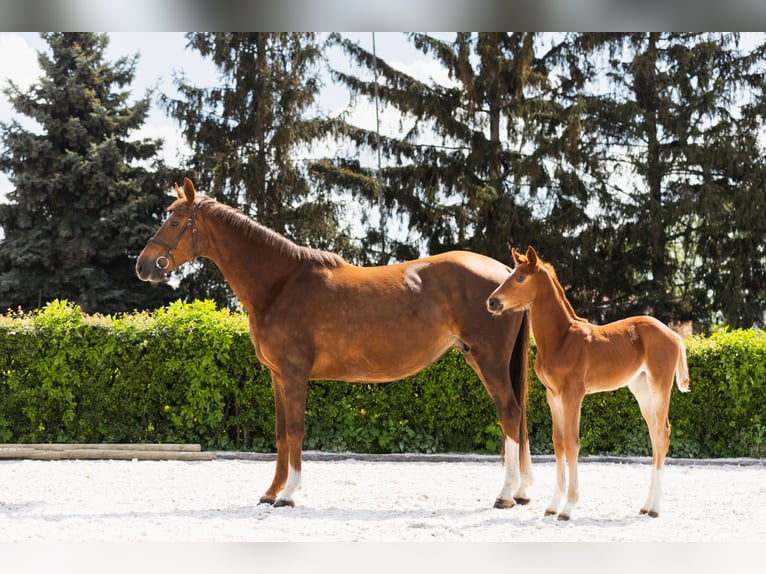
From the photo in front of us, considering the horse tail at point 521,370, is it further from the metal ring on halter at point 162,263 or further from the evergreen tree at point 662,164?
the evergreen tree at point 662,164

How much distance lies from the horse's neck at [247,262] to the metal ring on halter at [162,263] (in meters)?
0.29

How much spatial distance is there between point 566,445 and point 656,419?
2.48ft

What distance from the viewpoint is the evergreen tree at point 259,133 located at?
16.7 meters

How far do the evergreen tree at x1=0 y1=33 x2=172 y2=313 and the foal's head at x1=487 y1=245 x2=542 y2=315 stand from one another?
14699 mm

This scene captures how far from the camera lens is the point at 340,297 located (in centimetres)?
583

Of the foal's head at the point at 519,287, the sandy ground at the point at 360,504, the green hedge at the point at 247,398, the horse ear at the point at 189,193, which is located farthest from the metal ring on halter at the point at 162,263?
the green hedge at the point at 247,398

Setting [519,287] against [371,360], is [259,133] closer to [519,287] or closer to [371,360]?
[371,360]

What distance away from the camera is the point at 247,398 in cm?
885

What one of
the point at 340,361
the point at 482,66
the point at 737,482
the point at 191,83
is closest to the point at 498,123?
the point at 482,66

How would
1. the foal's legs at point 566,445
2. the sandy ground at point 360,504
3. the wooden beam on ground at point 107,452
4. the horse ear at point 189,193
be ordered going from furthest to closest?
the wooden beam on ground at point 107,452 → the horse ear at point 189,193 → the foal's legs at point 566,445 → the sandy ground at point 360,504

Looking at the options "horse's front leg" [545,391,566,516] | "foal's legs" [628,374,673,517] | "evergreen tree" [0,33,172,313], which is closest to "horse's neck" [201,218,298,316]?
"horse's front leg" [545,391,566,516]

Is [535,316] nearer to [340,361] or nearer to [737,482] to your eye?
[340,361]

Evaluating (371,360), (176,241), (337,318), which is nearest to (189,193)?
(176,241)

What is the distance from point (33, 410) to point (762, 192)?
1476 centimetres
